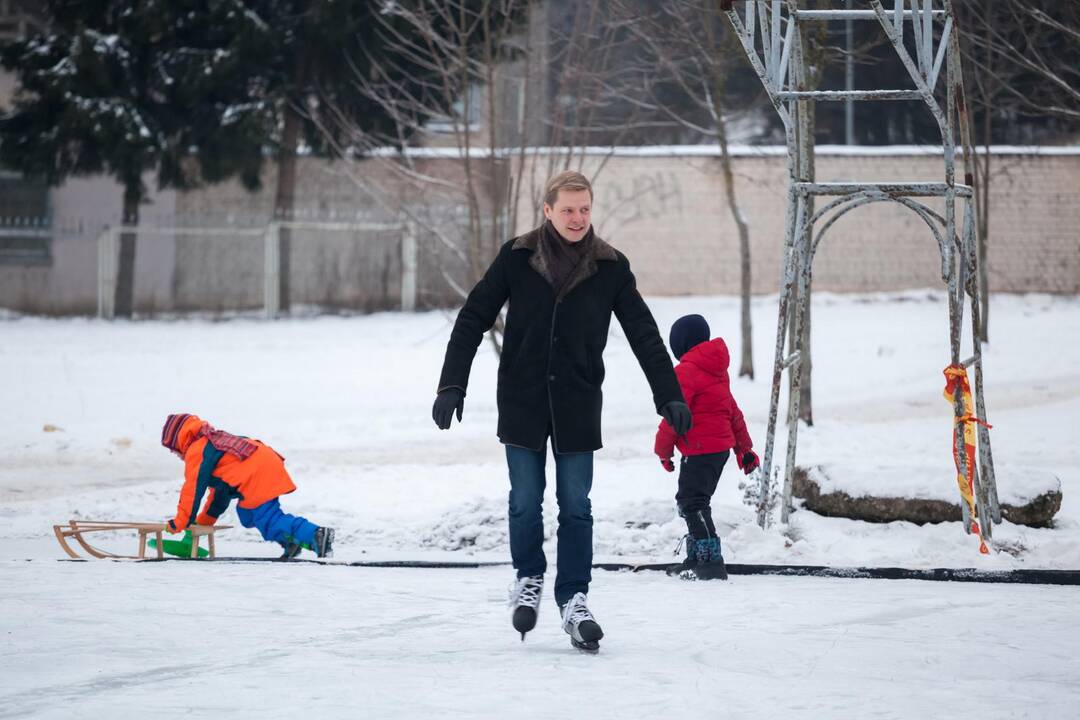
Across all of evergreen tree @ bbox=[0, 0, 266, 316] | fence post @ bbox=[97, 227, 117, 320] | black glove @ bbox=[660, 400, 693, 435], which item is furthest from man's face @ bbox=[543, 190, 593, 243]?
fence post @ bbox=[97, 227, 117, 320]

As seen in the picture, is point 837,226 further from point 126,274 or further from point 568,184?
point 568,184

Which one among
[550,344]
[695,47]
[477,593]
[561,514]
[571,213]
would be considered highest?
[695,47]

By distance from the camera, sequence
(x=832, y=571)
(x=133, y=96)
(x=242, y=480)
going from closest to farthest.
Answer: (x=832, y=571) → (x=242, y=480) → (x=133, y=96)

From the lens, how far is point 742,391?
58.0 feet

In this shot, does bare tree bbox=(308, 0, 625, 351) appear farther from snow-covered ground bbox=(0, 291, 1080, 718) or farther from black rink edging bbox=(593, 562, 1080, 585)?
black rink edging bbox=(593, 562, 1080, 585)

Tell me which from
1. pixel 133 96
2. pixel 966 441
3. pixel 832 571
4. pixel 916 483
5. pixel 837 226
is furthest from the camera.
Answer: pixel 837 226

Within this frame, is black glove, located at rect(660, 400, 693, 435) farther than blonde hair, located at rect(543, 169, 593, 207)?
No

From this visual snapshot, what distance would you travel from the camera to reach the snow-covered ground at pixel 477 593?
466cm

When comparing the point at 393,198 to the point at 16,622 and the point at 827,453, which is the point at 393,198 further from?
the point at 16,622

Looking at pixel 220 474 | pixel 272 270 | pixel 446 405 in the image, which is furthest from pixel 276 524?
pixel 272 270

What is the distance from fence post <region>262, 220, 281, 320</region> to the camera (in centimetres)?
2520

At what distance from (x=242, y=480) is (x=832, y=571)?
317 cm

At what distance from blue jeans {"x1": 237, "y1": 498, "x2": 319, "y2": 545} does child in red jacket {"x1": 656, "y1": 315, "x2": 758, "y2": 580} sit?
2.11 m

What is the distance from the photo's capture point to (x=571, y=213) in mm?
5379
